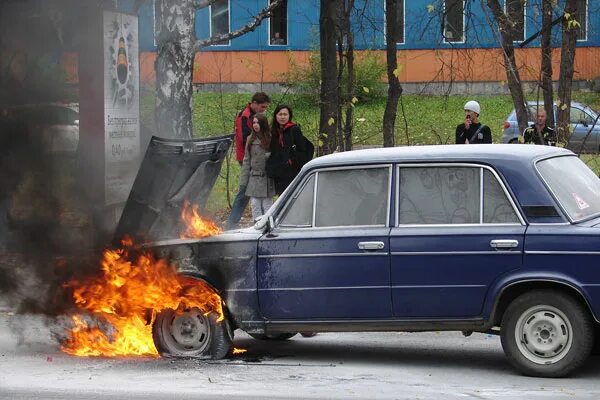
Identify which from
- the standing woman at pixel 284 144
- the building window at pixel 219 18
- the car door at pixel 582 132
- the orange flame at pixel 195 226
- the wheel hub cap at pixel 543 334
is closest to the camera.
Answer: the wheel hub cap at pixel 543 334

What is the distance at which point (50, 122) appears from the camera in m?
12.4

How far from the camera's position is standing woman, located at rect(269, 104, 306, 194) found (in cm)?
1339

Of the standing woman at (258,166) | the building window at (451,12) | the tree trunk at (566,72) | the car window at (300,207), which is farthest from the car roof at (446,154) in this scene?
the building window at (451,12)

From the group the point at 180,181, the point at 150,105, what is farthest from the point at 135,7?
the point at 180,181

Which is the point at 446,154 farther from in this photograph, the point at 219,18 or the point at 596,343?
the point at 219,18

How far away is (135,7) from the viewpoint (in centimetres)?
1658

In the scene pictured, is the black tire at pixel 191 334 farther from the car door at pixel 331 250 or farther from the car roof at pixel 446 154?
the car roof at pixel 446 154

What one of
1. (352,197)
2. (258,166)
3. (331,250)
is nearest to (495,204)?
(352,197)

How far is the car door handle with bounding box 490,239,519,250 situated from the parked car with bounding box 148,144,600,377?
1cm

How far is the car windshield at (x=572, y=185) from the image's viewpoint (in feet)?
26.7

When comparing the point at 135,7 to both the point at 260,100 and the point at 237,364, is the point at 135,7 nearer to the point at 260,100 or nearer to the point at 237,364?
the point at 260,100

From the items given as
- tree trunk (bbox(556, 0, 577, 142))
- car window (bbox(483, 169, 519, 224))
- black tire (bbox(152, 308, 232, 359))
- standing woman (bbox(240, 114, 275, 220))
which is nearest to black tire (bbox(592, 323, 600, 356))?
car window (bbox(483, 169, 519, 224))

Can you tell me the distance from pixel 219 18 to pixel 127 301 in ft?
91.8

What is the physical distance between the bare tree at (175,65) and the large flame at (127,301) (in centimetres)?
573
